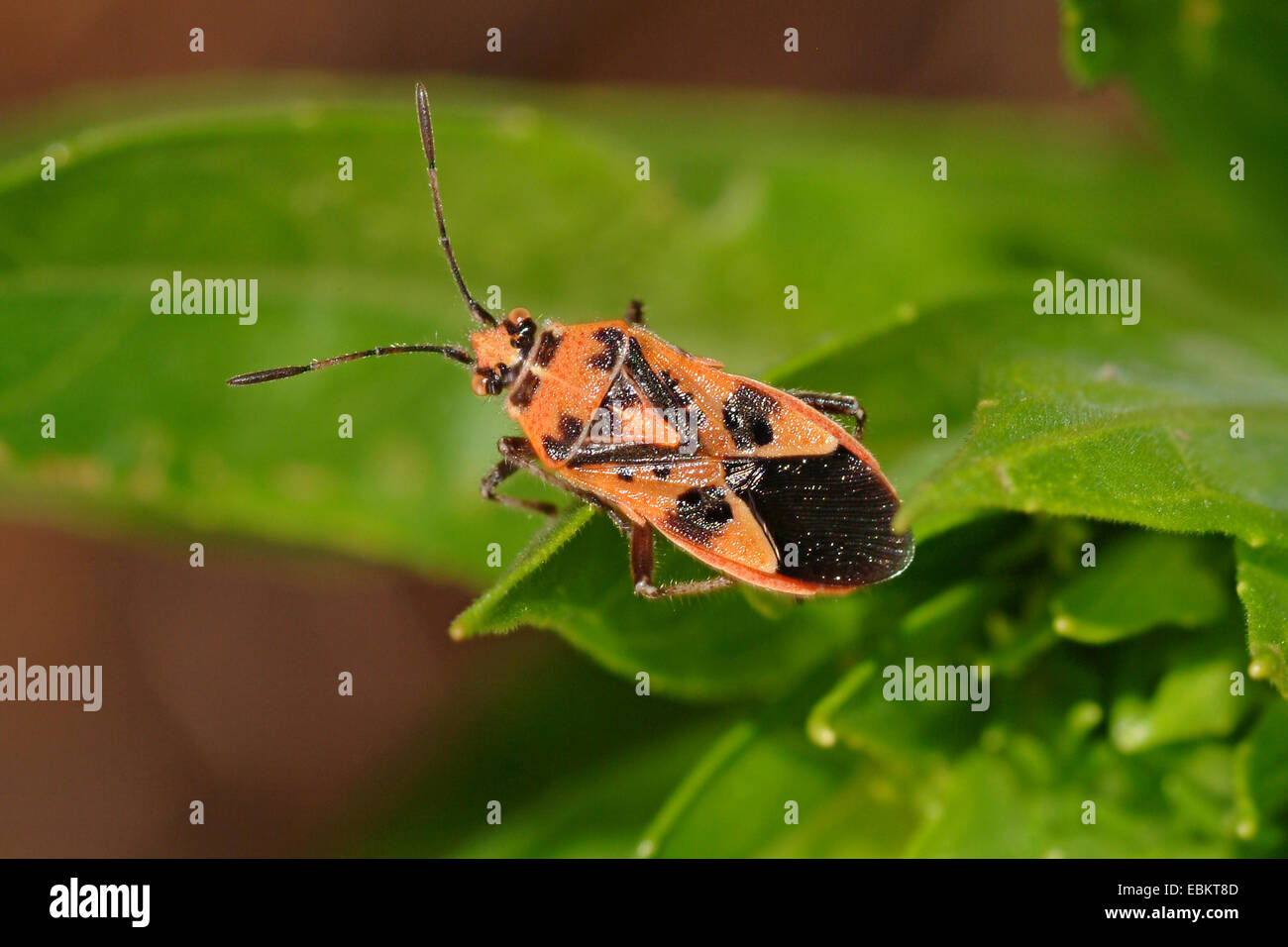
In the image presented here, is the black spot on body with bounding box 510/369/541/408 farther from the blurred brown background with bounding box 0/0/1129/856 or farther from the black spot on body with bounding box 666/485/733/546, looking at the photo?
the blurred brown background with bounding box 0/0/1129/856

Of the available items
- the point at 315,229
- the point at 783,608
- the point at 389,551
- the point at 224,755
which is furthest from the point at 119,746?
the point at 783,608

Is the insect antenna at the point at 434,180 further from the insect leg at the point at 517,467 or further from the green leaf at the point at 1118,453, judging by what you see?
the green leaf at the point at 1118,453

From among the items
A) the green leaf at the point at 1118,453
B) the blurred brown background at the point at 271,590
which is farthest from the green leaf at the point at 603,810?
Answer: the blurred brown background at the point at 271,590

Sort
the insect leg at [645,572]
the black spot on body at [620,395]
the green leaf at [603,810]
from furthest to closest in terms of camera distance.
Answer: the green leaf at [603,810]
the black spot on body at [620,395]
the insect leg at [645,572]

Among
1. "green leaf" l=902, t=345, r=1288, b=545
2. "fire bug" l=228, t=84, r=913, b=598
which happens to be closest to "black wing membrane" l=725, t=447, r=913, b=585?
"fire bug" l=228, t=84, r=913, b=598

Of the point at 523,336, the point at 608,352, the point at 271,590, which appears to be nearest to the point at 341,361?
the point at 523,336

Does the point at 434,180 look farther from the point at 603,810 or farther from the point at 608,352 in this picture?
the point at 603,810

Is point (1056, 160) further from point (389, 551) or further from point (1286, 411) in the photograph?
point (389, 551)

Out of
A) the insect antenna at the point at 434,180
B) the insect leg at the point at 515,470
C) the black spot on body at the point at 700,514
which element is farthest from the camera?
the insect antenna at the point at 434,180
